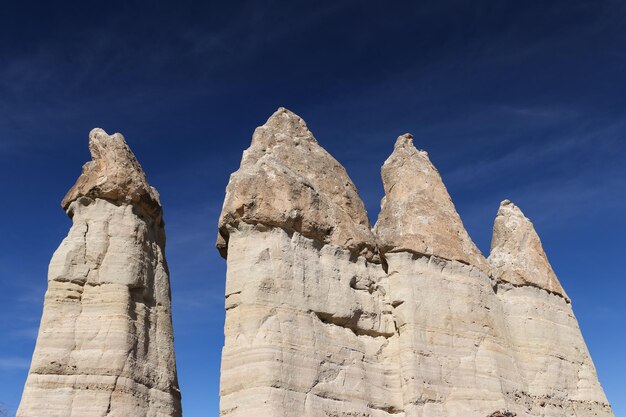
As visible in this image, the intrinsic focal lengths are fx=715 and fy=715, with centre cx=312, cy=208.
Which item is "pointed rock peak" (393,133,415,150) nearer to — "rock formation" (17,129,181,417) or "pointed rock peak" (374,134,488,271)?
"pointed rock peak" (374,134,488,271)

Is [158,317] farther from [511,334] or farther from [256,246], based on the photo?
[511,334]

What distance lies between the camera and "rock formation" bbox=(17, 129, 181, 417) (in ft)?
37.9

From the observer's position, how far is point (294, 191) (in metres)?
Result: 13.1

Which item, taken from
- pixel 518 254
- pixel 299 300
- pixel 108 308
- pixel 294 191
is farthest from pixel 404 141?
pixel 108 308

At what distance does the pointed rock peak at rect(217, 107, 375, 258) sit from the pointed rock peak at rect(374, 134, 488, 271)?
24.0 inches

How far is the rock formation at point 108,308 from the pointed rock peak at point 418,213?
469 cm

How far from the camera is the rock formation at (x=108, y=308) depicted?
455 inches

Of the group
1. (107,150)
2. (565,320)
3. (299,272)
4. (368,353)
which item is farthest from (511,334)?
(107,150)

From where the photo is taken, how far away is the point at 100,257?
12.8 meters

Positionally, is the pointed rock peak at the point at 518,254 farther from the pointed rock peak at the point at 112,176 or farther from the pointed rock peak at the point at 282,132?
the pointed rock peak at the point at 112,176

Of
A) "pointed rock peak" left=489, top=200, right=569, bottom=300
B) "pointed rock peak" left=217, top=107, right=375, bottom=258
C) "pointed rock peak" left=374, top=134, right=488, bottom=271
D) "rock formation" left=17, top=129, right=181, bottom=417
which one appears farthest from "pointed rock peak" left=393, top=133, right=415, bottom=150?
"rock formation" left=17, top=129, right=181, bottom=417

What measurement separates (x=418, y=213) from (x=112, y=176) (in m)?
6.23

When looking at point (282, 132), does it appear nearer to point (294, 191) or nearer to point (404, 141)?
point (294, 191)

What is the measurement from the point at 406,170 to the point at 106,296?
7.21m
